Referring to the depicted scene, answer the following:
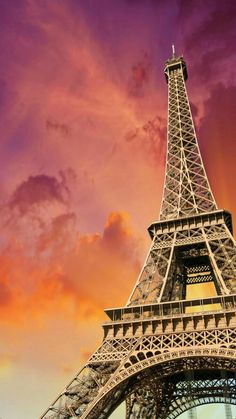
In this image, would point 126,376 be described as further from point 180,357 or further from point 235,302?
point 235,302

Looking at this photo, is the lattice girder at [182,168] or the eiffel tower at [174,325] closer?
the eiffel tower at [174,325]

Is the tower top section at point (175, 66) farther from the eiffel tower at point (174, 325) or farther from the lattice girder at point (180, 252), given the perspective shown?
the lattice girder at point (180, 252)

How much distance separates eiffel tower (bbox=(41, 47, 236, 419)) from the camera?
22.6 metres

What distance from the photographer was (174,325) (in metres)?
24.4

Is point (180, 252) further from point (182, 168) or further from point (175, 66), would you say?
point (175, 66)

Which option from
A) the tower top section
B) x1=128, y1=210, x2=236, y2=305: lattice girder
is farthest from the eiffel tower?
the tower top section

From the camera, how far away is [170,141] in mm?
41125

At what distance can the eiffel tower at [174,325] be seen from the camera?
2264 centimetres

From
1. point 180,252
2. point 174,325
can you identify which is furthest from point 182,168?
point 174,325

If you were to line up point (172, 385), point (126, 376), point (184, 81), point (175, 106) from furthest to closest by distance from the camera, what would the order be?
point (184, 81), point (175, 106), point (172, 385), point (126, 376)

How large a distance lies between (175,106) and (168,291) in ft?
74.8

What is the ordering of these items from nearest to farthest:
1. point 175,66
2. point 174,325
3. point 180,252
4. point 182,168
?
point 174,325 → point 180,252 → point 182,168 → point 175,66

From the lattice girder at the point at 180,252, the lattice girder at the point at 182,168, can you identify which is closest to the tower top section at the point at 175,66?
the lattice girder at the point at 182,168

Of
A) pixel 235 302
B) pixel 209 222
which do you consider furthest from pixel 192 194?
pixel 235 302
